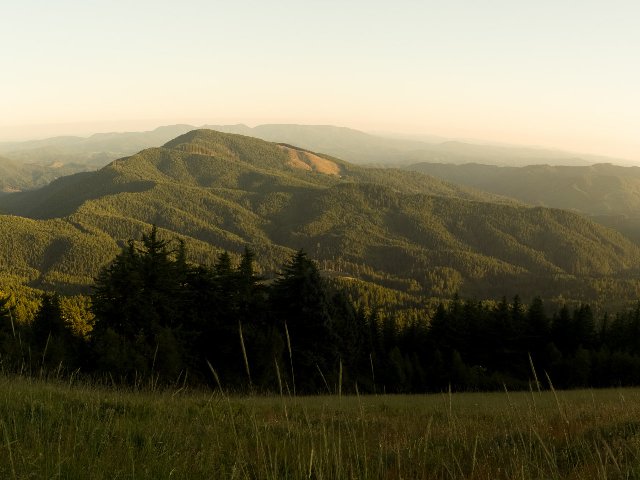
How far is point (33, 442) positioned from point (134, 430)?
121 cm

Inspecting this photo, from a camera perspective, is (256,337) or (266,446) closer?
(266,446)

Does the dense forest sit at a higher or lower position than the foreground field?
Answer: lower

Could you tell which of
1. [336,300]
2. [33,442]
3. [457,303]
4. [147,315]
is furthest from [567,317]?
[33,442]

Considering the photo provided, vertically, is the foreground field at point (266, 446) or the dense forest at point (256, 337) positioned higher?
the foreground field at point (266, 446)

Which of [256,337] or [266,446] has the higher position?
[266,446]

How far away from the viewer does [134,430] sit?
5512 mm

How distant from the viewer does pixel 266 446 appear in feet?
18.8

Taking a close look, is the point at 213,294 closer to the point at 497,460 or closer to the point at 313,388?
the point at 313,388

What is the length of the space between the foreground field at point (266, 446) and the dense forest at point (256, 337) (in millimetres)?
7917

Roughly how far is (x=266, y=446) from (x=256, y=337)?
2176 cm

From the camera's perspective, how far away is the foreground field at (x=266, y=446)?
3750mm

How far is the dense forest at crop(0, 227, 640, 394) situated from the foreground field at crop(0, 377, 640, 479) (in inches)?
312

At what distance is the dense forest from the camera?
75.6ft

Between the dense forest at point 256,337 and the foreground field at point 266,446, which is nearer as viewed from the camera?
the foreground field at point 266,446
